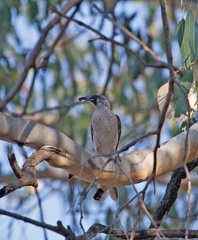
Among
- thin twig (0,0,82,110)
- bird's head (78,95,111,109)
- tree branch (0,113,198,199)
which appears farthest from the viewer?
thin twig (0,0,82,110)

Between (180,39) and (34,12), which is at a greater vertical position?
(34,12)

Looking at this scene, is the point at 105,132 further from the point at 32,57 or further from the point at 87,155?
the point at 87,155

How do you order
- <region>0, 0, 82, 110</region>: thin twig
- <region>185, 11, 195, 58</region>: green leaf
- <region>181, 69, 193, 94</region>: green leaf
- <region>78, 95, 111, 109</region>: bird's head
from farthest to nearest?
<region>0, 0, 82, 110</region>: thin twig
<region>78, 95, 111, 109</region>: bird's head
<region>185, 11, 195, 58</region>: green leaf
<region>181, 69, 193, 94</region>: green leaf

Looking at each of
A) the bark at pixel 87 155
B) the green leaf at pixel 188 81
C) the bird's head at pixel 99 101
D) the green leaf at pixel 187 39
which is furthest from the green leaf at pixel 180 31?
the bird's head at pixel 99 101

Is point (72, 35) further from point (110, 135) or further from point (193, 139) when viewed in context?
point (193, 139)

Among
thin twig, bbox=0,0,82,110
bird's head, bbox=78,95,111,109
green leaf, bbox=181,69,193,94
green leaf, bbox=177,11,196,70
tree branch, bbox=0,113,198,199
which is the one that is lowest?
tree branch, bbox=0,113,198,199

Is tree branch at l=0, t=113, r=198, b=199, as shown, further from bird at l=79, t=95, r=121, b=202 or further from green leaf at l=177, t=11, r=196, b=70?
bird at l=79, t=95, r=121, b=202

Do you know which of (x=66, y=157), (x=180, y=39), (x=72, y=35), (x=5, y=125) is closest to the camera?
(x=5, y=125)

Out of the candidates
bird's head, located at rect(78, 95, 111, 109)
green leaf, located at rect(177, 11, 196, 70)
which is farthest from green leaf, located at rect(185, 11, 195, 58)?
bird's head, located at rect(78, 95, 111, 109)

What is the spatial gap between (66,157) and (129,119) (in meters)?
4.64

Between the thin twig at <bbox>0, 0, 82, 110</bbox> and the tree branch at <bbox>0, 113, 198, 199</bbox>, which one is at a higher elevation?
the thin twig at <bbox>0, 0, 82, 110</bbox>

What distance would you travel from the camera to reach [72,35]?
846cm

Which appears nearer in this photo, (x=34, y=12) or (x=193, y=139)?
(x=193, y=139)

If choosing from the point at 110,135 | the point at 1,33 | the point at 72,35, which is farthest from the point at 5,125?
the point at 72,35
